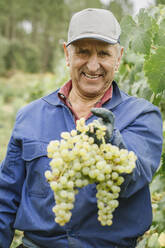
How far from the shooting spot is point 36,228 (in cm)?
180

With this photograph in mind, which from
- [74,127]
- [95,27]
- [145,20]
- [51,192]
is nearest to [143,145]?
[74,127]

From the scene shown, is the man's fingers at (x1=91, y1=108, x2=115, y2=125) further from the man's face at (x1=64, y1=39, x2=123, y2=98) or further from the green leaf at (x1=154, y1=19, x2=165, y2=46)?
the green leaf at (x1=154, y1=19, x2=165, y2=46)

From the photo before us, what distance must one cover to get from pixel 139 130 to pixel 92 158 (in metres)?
0.51

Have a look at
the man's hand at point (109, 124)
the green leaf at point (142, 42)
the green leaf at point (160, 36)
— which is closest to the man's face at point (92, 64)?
the green leaf at point (142, 42)

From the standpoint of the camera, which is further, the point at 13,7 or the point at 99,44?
the point at 13,7

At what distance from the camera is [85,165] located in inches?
44.6

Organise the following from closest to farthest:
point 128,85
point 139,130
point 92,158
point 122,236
→ point 92,158, point 139,130, point 122,236, point 128,85

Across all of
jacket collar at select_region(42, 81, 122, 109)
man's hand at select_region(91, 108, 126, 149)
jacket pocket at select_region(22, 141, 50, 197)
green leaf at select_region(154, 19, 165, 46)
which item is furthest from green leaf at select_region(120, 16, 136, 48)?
man's hand at select_region(91, 108, 126, 149)

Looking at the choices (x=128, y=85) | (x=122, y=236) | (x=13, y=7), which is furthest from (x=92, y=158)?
(x=13, y=7)

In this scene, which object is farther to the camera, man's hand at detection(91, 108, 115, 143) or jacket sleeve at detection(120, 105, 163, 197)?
jacket sleeve at detection(120, 105, 163, 197)

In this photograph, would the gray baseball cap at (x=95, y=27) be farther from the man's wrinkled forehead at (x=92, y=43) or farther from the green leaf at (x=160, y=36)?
the green leaf at (x=160, y=36)

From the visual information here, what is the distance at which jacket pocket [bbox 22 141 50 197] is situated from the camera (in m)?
1.79

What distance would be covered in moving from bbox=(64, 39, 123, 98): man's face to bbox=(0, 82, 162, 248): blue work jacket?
109 millimetres

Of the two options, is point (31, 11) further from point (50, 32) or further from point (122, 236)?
point (122, 236)
